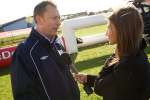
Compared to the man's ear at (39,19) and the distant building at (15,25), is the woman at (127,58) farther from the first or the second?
the distant building at (15,25)

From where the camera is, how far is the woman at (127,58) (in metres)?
3.26

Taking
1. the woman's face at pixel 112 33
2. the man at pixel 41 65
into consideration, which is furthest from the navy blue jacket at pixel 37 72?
the woman's face at pixel 112 33

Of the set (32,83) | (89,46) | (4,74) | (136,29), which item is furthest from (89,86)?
(89,46)

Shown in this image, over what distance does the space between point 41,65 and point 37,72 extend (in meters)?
0.08

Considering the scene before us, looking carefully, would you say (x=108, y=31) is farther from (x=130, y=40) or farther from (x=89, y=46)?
(x=89, y=46)

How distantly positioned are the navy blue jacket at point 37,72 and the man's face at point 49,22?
0.36 ft

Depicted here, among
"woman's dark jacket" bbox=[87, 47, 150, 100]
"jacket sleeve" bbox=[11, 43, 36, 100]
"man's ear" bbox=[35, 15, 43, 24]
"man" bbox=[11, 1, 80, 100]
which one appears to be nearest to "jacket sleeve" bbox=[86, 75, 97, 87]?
"man" bbox=[11, 1, 80, 100]

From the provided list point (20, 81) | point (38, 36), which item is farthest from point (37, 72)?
point (38, 36)

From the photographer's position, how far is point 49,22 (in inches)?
149

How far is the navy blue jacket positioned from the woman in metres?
0.62

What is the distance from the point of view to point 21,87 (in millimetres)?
3531

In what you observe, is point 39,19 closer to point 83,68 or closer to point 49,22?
point 49,22

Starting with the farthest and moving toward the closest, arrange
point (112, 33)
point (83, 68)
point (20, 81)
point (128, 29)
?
1. point (83, 68)
2. point (20, 81)
3. point (112, 33)
4. point (128, 29)

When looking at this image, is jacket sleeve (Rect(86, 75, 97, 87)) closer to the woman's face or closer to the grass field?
the woman's face
